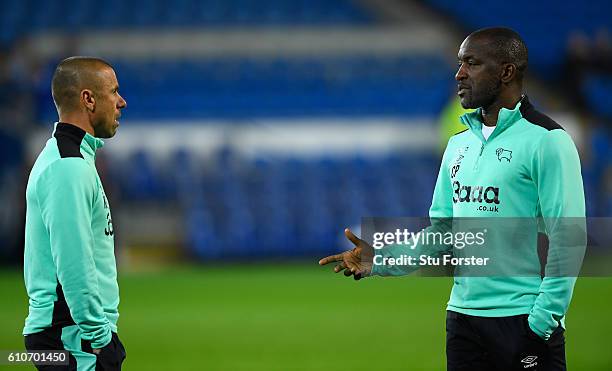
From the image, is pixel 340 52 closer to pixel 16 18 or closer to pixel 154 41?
pixel 154 41

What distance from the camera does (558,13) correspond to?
2275 centimetres

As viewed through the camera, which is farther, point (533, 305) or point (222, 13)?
point (222, 13)

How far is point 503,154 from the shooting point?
3.63 metres

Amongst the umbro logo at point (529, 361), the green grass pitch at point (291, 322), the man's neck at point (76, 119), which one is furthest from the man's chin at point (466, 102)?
the green grass pitch at point (291, 322)

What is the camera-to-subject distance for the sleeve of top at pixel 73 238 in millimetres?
3377

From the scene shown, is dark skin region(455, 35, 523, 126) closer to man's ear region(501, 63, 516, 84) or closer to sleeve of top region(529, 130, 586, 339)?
man's ear region(501, 63, 516, 84)

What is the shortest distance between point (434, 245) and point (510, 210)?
1.58 feet

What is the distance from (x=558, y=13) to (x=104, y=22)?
11085 millimetres

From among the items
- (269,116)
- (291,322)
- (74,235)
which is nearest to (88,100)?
(74,235)

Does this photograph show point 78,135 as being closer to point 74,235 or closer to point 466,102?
point 74,235

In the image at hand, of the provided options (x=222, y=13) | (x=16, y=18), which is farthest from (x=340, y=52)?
(x=16, y=18)

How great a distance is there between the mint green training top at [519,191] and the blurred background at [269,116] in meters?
8.95

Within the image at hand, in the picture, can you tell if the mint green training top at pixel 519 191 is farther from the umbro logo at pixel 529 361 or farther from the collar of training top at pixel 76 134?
the collar of training top at pixel 76 134

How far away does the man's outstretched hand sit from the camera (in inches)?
154
